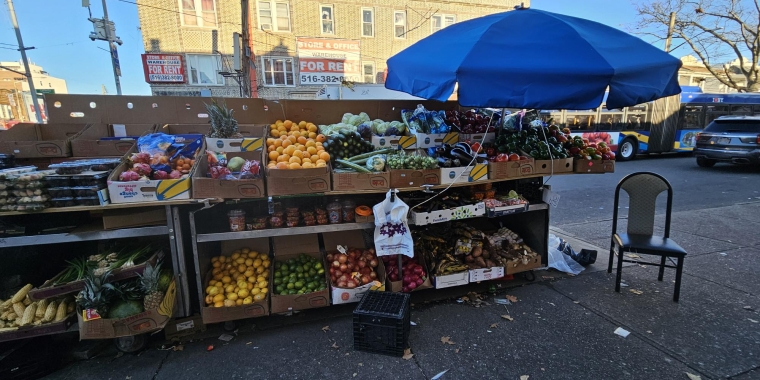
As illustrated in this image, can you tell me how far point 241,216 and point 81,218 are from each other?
1476 mm

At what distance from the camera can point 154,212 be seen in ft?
A: 10.2

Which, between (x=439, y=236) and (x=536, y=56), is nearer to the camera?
(x=536, y=56)

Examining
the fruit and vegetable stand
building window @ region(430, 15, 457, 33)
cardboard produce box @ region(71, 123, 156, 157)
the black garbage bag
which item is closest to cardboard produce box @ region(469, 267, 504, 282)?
the fruit and vegetable stand

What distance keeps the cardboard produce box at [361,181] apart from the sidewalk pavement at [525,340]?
128 cm

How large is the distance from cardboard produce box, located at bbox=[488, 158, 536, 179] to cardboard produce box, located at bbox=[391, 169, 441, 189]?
0.61 m

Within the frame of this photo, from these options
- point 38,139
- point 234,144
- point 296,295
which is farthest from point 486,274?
point 38,139

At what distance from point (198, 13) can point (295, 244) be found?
71.4 feet

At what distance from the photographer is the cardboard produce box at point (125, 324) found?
8.39ft

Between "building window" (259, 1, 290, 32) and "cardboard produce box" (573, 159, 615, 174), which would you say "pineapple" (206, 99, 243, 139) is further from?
"building window" (259, 1, 290, 32)

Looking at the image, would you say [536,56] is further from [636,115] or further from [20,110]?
[20,110]

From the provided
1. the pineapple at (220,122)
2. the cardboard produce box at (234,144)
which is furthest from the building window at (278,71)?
the cardboard produce box at (234,144)

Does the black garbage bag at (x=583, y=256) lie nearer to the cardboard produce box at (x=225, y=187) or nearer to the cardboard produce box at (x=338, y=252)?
the cardboard produce box at (x=338, y=252)

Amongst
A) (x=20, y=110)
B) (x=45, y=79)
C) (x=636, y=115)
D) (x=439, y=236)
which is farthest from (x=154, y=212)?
(x=45, y=79)

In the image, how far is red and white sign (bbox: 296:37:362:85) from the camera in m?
20.9
